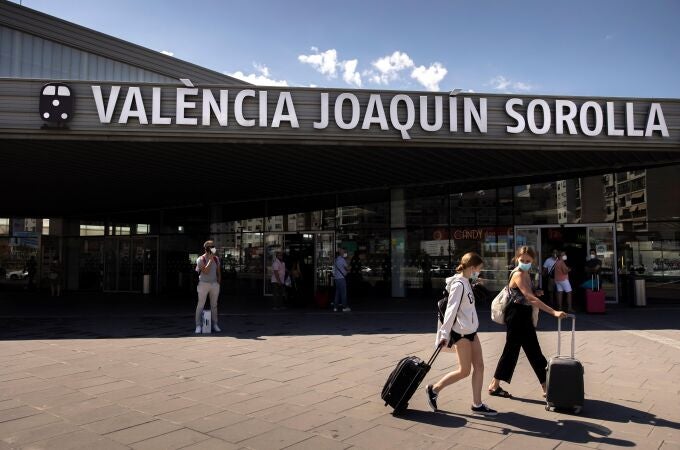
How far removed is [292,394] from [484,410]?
6.72ft

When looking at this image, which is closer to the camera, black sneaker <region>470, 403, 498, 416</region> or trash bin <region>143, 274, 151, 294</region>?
black sneaker <region>470, 403, 498, 416</region>

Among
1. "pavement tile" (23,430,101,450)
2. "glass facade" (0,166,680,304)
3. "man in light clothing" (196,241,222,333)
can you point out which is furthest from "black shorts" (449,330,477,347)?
"glass facade" (0,166,680,304)

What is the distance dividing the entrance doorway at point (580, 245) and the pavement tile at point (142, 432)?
13.1m

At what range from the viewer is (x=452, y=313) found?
4.91 metres

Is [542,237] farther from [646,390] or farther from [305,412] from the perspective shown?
[305,412]

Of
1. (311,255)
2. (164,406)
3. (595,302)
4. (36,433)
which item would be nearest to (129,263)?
(311,255)

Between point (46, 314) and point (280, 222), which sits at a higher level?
point (280, 222)

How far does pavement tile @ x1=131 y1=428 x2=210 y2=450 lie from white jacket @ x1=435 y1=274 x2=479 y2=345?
90.8 inches

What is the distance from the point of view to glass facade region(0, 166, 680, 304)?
15023 millimetres

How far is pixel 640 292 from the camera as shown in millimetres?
14023

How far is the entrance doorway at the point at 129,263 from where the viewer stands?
71.8 feet

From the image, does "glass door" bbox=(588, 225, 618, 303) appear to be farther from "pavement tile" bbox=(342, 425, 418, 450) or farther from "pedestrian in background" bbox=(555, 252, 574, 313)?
"pavement tile" bbox=(342, 425, 418, 450)

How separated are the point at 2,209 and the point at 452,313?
24.3 meters

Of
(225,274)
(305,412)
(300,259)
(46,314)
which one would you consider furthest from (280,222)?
(305,412)
